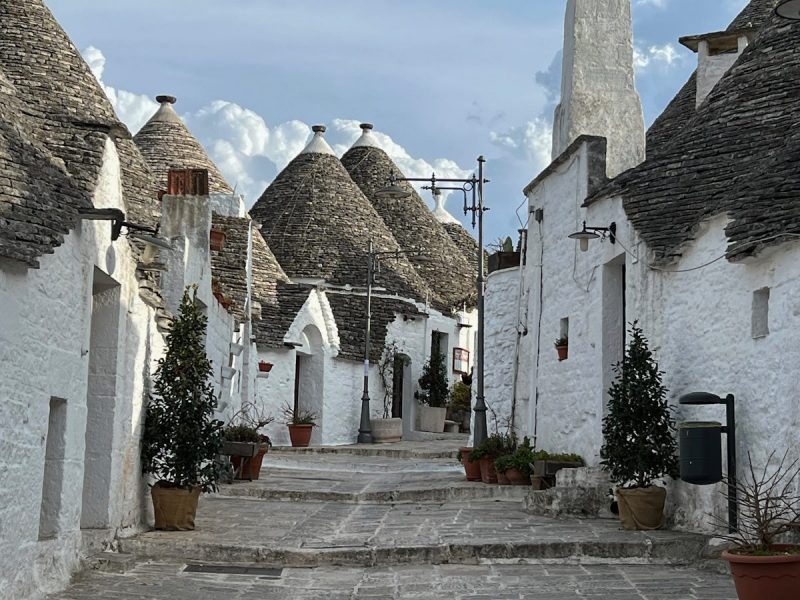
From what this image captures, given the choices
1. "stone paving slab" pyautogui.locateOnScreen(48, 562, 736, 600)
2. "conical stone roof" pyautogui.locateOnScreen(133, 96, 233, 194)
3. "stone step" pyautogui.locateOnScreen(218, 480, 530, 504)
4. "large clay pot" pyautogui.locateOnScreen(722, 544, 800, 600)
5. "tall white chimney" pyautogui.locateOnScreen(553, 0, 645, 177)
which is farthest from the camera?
"conical stone roof" pyautogui.locateOnScreen(133, 96, 233, 194)

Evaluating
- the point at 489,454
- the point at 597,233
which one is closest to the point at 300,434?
the point at 489,454

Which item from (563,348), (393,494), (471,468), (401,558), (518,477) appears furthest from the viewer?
(471,468)

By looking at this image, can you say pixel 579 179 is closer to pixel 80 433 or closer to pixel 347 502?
pixel 347 502

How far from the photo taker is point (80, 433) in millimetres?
8938

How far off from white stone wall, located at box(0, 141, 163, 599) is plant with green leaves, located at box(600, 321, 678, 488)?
4608 millimetres

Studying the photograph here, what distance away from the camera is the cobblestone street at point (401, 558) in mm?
8422

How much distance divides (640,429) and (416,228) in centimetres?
2561

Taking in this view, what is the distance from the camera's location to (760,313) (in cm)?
966

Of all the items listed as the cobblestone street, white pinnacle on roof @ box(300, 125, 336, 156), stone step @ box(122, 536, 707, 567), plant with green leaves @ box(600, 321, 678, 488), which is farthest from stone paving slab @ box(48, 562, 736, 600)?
white pinnacle on roof @ box(300, 125, 336, 156)

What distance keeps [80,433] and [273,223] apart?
76.9 feet

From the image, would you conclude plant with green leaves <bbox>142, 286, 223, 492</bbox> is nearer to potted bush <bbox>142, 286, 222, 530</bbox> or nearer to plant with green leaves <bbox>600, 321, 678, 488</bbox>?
potted bush <bbox>142, 286, 222, 530</bbox>

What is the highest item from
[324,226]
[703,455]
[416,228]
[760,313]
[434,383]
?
[416,228]

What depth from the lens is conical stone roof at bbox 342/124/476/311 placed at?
3541 cm

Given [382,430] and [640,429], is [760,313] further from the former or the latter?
[382,430]
